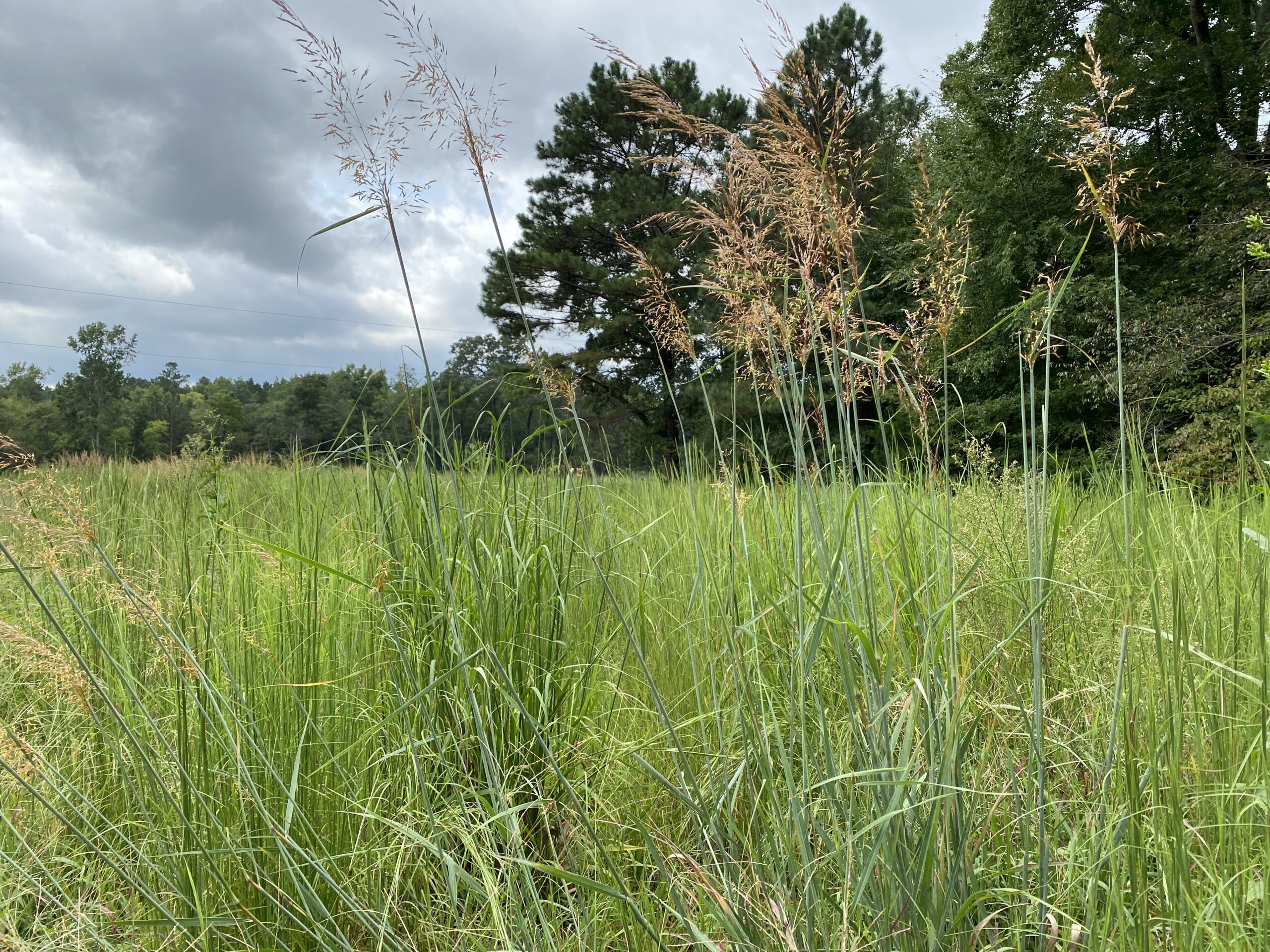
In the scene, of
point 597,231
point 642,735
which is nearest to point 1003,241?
point 597,231

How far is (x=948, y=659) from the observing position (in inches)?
40.7

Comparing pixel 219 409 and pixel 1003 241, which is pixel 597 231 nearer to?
pixel 1003 241

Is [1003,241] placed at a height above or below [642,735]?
above

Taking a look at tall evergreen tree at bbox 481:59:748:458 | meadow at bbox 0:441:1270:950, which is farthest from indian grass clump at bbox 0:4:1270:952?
tall evergreen tree at bbox 481:59:748:458

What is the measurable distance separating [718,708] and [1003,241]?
566 inches

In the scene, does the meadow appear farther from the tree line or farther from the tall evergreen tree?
the tall evergreen tree

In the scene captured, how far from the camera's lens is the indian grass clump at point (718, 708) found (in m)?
0.96

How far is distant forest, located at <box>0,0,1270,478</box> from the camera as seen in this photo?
4.93 metres

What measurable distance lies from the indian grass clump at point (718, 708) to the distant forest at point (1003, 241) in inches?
9.2

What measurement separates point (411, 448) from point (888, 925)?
1.80 metres

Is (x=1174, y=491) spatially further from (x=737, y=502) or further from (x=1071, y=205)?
(x=1071, y=205)

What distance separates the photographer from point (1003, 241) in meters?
12.7

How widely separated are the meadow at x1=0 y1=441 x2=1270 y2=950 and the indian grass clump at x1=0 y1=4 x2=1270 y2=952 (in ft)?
0.05

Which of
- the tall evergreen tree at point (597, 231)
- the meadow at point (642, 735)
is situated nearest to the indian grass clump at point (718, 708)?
the meadow at point (642, 735)
